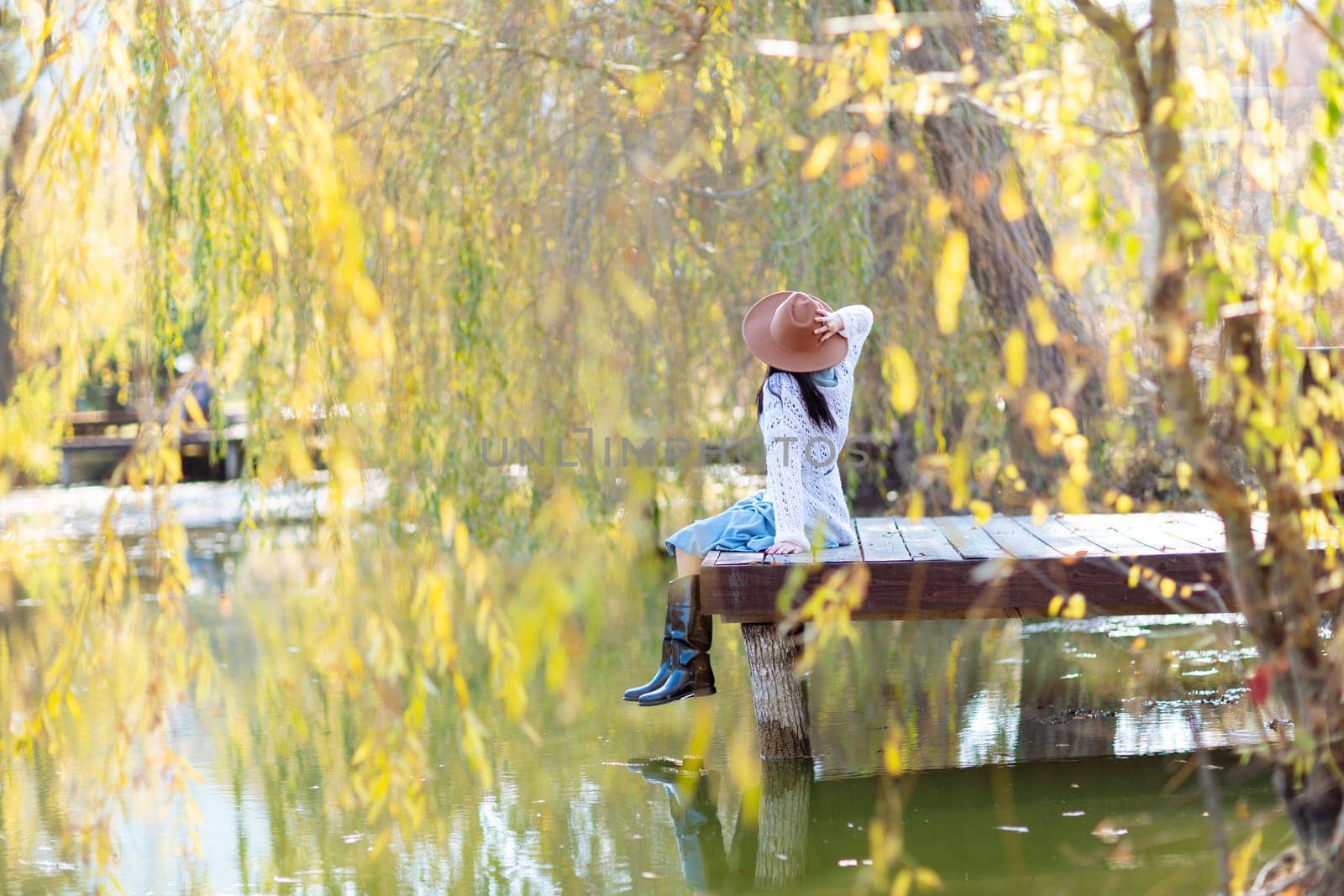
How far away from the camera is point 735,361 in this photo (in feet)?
24.1

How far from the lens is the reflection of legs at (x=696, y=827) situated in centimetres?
346

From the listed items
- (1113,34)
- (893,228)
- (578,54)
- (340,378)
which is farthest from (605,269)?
(1113,34)

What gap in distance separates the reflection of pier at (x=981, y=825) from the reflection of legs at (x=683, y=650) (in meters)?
0.23

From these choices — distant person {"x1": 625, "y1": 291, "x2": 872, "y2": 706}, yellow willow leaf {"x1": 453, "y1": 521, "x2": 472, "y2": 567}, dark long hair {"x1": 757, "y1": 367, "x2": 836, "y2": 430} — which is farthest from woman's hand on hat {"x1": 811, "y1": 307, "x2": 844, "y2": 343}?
yellow willow leaf {"x1": 453, "y1": 521, "x2": 472, "y2": 567}

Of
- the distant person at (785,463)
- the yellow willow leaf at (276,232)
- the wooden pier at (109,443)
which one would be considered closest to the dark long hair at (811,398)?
the distant person at (785,463)

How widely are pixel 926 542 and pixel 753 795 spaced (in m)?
0.96

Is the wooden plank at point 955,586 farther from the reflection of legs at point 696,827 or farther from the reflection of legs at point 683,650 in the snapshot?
the reflection of legs at point 696,827

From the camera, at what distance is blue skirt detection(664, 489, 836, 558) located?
434cm

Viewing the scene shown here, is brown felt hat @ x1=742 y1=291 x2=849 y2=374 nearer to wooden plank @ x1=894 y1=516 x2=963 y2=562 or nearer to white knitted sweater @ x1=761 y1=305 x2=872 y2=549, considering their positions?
white knitted sweater @ x1=761 y1=305 x2=872 y2=549

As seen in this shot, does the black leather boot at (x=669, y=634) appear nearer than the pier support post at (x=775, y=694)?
No

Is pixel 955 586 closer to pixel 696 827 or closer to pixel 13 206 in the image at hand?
pixel 696 827

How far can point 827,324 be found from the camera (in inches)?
169

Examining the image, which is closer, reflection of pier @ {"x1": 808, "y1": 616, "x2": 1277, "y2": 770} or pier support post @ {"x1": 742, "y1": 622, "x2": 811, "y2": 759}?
pier support post @ {"x1": 742, "y1": 622, "x2": 811, "y2": 759}

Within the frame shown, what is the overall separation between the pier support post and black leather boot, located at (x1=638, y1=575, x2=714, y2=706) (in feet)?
0.63
